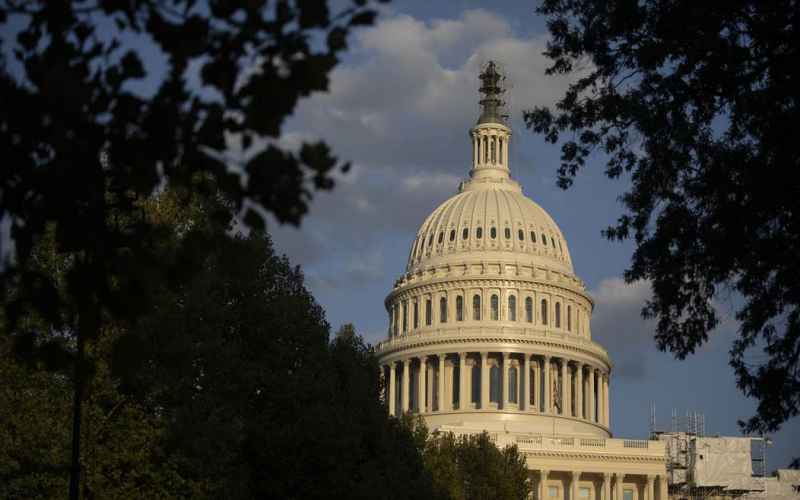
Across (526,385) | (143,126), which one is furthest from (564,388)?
(143,126)

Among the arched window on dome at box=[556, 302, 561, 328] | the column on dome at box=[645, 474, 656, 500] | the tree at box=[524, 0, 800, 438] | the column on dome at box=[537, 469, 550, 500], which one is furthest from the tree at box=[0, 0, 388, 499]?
the arched window on dome at box=[556, 302, 561, 328]

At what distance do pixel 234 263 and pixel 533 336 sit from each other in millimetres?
141120

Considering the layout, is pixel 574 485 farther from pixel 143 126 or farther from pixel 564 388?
pixel 143 126

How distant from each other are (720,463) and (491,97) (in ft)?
186

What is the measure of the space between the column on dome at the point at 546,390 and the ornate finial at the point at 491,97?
3490 centimetres

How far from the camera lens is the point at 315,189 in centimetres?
1254

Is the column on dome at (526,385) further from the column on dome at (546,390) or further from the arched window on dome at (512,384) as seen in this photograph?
the column on dome at (546,390)

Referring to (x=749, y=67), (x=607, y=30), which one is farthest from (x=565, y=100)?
(x=749, y=67)

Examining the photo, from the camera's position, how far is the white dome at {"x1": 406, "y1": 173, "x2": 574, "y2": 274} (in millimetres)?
159875

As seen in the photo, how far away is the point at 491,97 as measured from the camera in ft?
578

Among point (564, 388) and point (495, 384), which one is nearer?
point (495, 384)

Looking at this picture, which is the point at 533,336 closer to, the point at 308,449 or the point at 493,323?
the point at 493,323

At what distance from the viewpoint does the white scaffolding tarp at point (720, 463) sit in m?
143

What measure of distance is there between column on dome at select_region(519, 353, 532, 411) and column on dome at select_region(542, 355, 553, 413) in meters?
1.71
